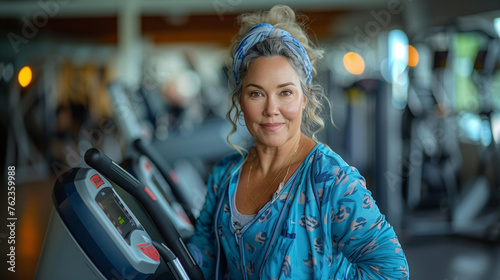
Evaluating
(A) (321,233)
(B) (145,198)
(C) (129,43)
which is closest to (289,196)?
(A) (321,233)

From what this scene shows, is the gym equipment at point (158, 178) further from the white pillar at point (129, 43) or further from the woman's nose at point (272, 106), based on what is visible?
the white pillar at point (129, 43)

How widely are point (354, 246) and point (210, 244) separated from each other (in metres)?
0.43

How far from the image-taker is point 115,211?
3.30 ft

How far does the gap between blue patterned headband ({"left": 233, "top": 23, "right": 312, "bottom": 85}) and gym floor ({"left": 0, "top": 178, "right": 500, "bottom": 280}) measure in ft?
1.84

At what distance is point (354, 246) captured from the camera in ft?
3.04

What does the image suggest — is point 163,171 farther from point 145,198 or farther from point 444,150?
point 444,150

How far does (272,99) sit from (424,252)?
268cm

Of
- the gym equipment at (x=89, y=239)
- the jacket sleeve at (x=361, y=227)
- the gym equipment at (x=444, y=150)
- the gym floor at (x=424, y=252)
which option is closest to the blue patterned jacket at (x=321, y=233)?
the jacket sleeve at (x=361, y=227)

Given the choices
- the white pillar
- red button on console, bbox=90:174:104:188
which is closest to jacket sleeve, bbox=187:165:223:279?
red button on console, bbox=90:174:104:188

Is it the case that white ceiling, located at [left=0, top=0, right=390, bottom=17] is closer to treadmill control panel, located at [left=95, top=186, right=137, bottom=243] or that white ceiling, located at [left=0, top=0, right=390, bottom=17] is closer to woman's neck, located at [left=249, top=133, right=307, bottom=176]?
woman's neck, located at [left=249, top=133, right=307, bottom=176]

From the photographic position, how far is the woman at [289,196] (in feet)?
3.00

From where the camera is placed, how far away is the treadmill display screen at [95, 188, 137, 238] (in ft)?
3.19

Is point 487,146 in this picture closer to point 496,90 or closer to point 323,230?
point 496,90

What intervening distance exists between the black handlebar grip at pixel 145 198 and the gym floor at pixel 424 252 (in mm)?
221
